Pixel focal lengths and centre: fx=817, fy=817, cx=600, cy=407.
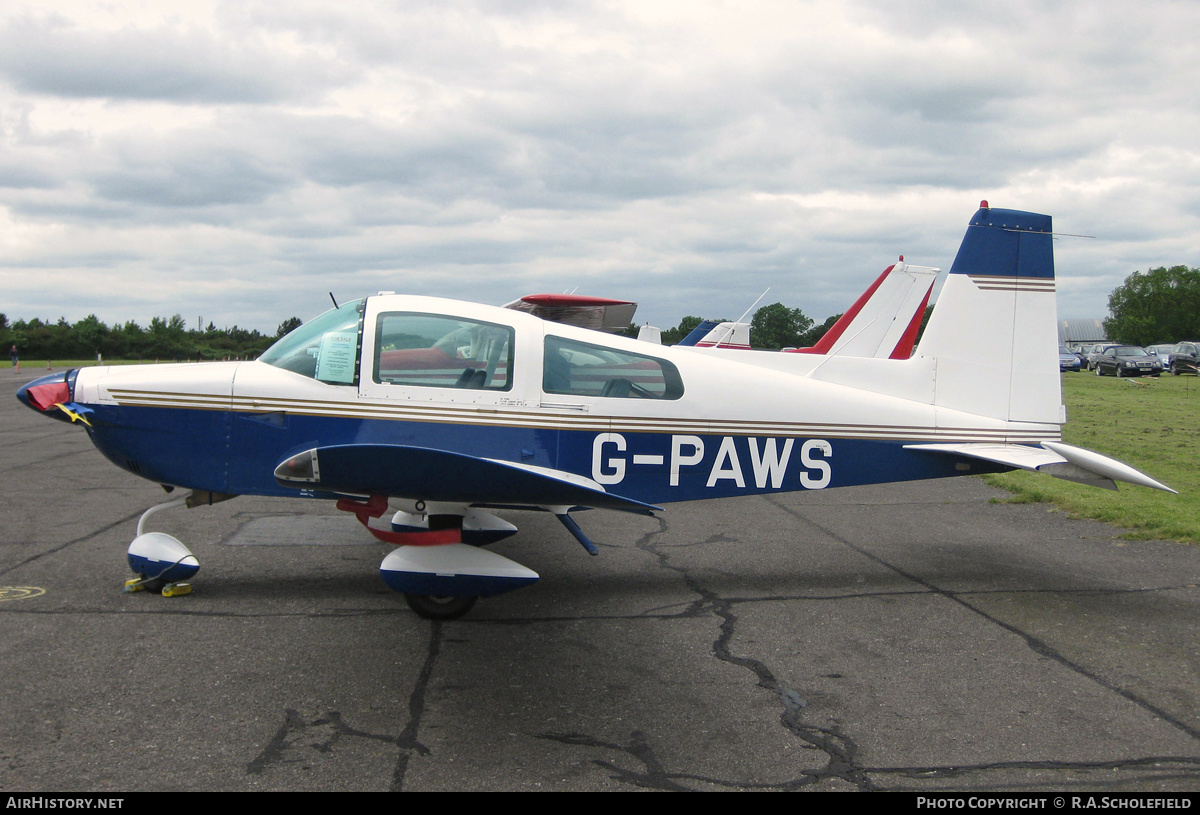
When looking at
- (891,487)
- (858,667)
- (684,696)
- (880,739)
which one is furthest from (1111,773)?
(891,487)

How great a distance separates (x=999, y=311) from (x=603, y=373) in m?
3.22

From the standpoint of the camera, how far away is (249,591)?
5.59 metres

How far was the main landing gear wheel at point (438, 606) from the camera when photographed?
16.8 feet

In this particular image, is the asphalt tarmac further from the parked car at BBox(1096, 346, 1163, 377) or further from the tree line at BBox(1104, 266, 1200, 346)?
the tree line at BBox(1104, 266, 1200, 346)

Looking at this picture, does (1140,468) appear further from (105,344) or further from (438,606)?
(105,344)

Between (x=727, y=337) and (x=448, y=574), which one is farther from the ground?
(x=727, y=337)

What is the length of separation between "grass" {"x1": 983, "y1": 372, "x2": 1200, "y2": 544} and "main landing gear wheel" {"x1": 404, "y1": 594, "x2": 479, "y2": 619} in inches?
239

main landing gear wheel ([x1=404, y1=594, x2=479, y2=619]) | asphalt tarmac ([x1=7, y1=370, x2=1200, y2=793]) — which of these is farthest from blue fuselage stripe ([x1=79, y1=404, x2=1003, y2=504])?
main landing gear wheel ([x1=404, y1=594, x2=479, y2=619])

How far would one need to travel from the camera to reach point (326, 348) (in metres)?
5.13

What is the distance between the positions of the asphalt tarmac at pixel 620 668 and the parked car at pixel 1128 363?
1486 inches

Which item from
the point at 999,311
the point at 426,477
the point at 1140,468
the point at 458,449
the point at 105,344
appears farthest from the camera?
the point at 105,344

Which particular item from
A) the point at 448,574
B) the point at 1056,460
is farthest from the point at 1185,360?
the point at 448,574

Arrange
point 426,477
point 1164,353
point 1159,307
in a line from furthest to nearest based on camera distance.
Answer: point 1159,307 < point 1164,353 < point 426,477

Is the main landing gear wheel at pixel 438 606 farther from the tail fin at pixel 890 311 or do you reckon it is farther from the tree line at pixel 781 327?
the tree line at pixel 781 327
